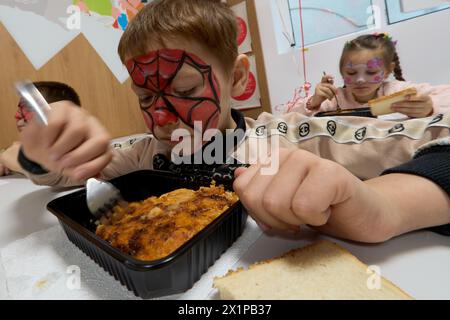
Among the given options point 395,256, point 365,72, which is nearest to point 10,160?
point 395,256

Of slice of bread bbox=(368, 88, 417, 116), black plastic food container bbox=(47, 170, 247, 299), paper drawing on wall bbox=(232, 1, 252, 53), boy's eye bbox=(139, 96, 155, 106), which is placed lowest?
black plastic food container bbox=(47, 170, 247, 299)

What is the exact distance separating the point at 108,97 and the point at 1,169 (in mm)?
637

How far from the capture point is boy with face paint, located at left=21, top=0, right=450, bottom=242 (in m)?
0.26

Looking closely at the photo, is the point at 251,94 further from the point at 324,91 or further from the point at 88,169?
the point at 88,169

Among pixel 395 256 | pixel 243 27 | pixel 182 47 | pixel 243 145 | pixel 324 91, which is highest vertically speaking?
pixel 243 27

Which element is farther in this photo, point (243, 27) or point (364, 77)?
point (243, 27)

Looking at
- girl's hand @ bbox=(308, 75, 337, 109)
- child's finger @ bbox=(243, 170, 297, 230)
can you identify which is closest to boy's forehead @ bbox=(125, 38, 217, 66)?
child's finger @ bbox=(243, 170, 297, 230)

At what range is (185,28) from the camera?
1.69 ft

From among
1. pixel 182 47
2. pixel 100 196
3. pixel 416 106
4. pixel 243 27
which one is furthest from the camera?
pixel 243 27

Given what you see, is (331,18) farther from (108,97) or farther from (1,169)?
(1,169)

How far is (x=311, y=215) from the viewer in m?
0.24

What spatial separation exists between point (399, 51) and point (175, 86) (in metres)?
1.06

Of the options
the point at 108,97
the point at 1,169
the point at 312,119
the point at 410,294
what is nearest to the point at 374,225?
the point at 410,294

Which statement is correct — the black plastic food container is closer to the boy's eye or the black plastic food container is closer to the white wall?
the boy's eye
